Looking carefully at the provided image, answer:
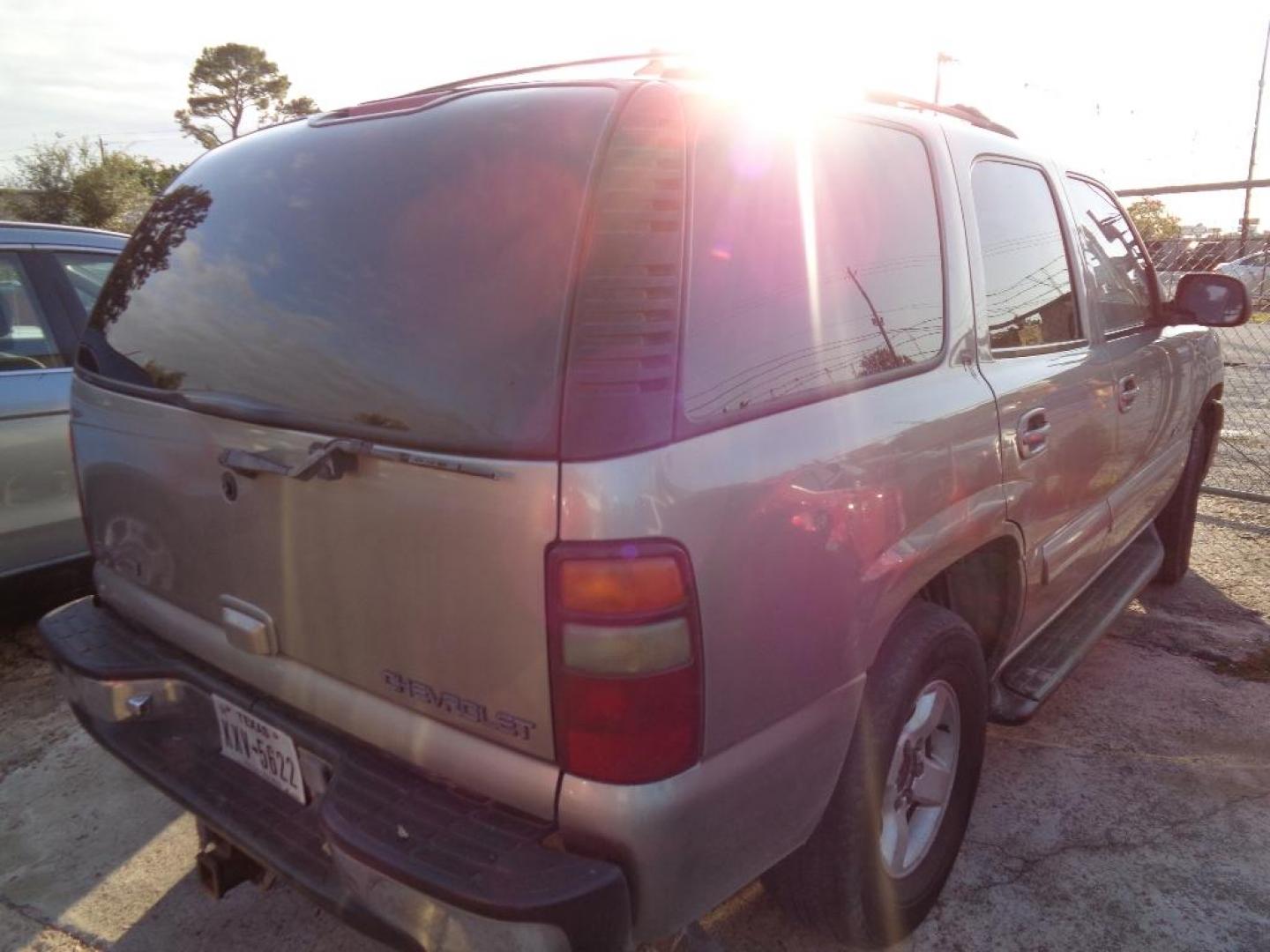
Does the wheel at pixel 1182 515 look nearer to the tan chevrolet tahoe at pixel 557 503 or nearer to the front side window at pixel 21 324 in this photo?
the tan chevrolet tahoe at pixel 557 503

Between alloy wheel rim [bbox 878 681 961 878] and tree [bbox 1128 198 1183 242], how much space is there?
439 centimetres

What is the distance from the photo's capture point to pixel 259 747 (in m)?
1.97

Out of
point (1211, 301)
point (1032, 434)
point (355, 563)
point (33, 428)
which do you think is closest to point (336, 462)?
point (355, 563)

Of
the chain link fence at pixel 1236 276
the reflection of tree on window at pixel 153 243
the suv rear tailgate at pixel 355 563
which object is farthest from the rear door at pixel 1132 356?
the reflection of tree on window at pixel 153 243

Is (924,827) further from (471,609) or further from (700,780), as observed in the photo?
(471,609)

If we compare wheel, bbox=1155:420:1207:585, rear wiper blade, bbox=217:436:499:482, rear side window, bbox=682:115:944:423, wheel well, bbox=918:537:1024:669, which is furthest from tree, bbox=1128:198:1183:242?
rear wiper blade, bbox=217:436:499:482

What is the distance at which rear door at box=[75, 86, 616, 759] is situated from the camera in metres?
1.54

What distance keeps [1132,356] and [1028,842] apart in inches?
65.2

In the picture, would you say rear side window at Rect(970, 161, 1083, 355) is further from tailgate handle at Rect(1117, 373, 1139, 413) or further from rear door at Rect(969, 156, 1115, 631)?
tailgate handle at Rect(1117, 373, 1139, 413)

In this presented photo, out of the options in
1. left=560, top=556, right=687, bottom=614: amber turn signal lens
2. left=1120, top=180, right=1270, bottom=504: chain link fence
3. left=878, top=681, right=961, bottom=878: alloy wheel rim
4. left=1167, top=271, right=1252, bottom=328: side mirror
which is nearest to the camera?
left=560, top=556, right=687, bottom=614: amber turn signal lens

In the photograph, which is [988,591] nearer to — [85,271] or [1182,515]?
[1182,515]

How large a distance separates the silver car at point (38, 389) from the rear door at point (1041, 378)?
332 cm

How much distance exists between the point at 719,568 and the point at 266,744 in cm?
105

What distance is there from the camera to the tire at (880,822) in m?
1.97
